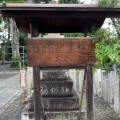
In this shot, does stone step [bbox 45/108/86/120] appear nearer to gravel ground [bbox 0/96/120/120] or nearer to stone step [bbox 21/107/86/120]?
stone step [bbox 21/107/86/120]

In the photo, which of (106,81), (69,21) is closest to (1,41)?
(106,81)

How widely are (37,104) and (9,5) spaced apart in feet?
5.59

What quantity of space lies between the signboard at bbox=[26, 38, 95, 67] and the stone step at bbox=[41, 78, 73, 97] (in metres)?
2.02

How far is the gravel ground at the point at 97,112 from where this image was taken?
5.50 m

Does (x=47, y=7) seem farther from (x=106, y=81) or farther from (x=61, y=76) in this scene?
(x=106, y=81)

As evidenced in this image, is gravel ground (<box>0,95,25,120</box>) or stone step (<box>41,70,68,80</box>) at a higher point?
stone step (<box>41,70,68,80</box>)

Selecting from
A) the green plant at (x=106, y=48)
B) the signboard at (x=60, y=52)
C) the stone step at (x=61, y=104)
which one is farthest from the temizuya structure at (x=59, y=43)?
the stone step at (x=61, y=104)

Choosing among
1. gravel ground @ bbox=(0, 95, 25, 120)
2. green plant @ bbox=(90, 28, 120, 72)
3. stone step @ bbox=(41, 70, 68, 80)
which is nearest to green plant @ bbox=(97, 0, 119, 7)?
green plant @ bbox=(90, 28, 120, 72)

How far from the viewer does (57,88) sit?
18.4 feet

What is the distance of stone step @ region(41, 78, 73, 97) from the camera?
558 cm

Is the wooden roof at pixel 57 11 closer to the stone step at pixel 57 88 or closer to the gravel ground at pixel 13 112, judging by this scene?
the stone step at pixel 57 88

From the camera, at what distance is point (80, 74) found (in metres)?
9.28

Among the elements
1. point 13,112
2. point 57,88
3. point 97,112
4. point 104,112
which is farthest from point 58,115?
point 13,112

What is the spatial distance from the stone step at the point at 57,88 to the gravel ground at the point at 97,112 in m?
0.99
